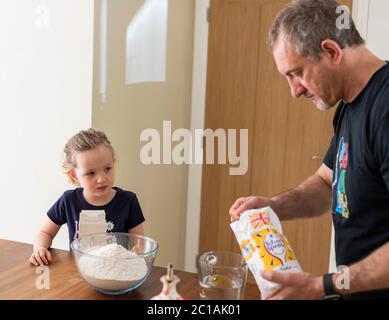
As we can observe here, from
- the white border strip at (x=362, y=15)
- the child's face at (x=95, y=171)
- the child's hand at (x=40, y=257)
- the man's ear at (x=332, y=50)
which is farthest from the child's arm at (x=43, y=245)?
the white border strip at (x=362, y=15)

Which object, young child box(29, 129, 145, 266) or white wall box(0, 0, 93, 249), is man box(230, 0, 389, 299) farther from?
white wall box(0, 0, 93, 249)

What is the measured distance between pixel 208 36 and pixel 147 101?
637 mm

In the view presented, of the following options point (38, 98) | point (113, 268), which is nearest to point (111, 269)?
point (113, 268)

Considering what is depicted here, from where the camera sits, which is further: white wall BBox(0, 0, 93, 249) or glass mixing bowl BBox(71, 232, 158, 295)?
white wall BBox(0, 0, 93, 249)

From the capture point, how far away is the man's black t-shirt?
129 centimetres

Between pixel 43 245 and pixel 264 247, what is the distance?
2.59 feet

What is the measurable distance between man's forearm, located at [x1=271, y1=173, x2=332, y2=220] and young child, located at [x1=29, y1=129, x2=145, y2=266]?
0.54m

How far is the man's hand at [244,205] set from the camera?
142 centimetres

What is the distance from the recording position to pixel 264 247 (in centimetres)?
122

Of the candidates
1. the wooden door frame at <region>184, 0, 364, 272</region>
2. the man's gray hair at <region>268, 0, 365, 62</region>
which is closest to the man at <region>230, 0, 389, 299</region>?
the man's gray hair at <region>268, 0, 365, 62</region>

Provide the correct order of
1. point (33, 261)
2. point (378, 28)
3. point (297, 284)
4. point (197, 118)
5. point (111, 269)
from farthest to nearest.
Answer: point (197, 118), point (378, 28), point (33, 261), point (111, 269), point (297, 284)

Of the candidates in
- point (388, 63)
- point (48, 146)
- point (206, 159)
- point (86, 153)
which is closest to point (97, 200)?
point (86, 153)

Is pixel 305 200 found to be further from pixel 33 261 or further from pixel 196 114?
pixel 196 114
